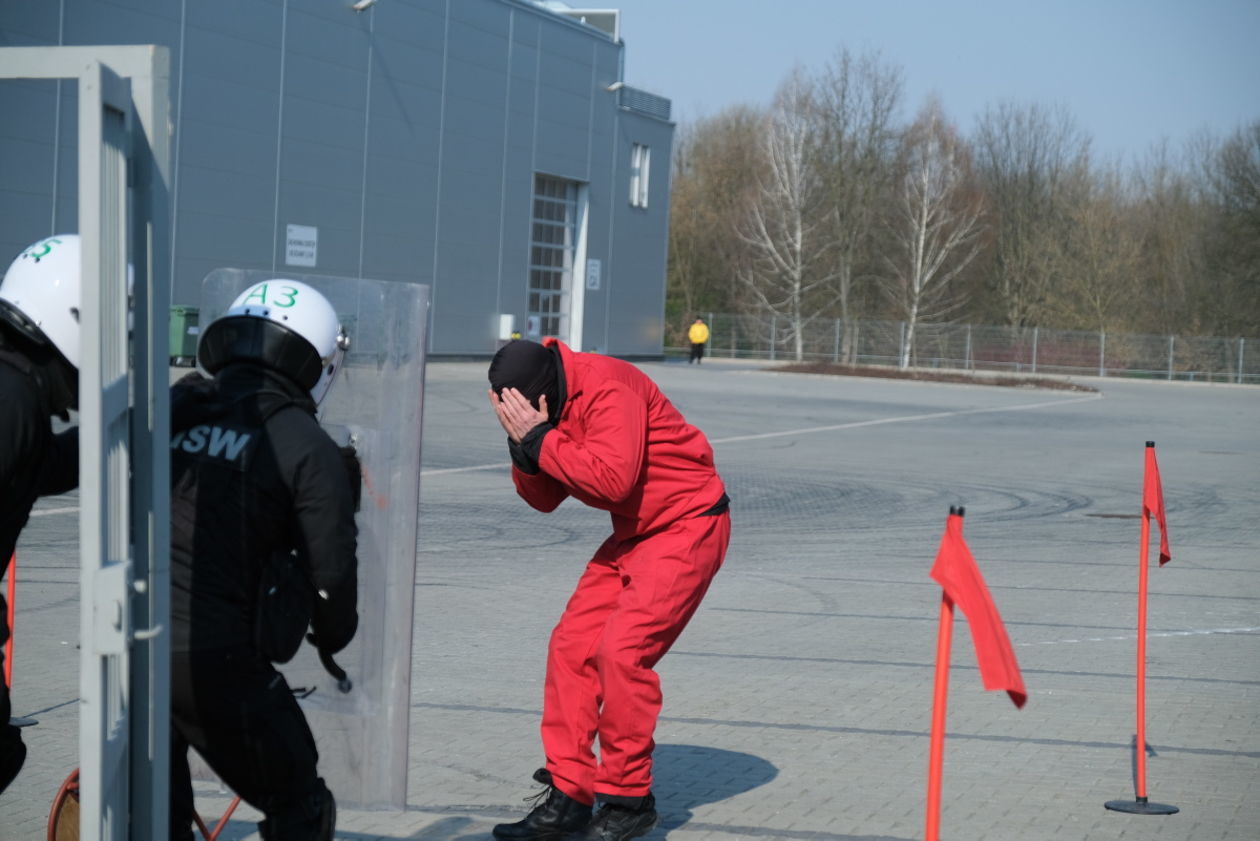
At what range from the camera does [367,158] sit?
125ft

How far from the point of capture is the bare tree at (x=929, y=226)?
6362 centimetres

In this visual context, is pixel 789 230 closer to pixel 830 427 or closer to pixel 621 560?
pixel 830 427

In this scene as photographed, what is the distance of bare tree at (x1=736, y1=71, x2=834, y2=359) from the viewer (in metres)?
63.2

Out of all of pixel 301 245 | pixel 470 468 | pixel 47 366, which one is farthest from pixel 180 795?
pixel 301 245

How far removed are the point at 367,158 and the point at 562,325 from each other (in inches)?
458

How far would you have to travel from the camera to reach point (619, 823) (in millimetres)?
4688

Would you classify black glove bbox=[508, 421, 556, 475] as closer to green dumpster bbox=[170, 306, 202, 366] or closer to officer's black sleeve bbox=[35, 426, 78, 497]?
officer's black sleeve bbox=[35, 426, 78, 497]

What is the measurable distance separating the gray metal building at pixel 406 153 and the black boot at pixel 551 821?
70.9ft

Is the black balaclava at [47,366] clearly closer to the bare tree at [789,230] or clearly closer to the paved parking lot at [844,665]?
the paved parking lot at [844,665]

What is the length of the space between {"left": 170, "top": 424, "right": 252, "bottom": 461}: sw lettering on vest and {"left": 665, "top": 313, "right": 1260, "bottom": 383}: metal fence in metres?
58.7

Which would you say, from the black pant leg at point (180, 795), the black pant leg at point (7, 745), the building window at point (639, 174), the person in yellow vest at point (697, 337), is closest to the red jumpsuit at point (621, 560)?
the black pant leg at point (180, 795)

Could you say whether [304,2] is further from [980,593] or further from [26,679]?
[980,593]

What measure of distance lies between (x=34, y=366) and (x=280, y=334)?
54cm

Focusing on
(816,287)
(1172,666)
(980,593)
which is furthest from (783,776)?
(816,287)
